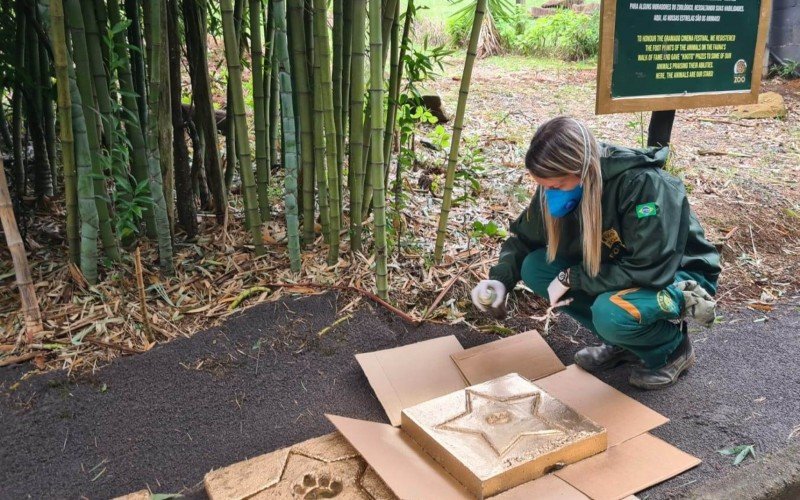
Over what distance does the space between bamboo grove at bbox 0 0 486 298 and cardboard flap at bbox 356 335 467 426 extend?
41cm

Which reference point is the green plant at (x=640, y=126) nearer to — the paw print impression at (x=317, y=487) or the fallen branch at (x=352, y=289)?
the fallen branch at (x=352, y=289)

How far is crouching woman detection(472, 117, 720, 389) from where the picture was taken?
216 centimetres

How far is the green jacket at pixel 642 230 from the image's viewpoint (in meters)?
2.16

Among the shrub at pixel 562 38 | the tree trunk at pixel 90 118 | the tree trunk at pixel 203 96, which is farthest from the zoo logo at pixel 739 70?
the shrub at pixel 562 38

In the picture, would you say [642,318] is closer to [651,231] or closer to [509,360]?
[651,231]

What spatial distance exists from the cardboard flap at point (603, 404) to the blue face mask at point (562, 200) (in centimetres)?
62

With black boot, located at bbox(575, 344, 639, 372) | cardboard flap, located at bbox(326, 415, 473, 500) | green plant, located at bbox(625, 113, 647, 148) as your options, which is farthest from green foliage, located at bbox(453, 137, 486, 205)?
cardboard flap, located at bbox(326, 415, 473, 500)

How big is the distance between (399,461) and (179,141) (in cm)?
187

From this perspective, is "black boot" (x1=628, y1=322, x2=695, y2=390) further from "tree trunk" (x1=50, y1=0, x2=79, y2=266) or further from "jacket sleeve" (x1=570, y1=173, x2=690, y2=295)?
"tree trunk" (x1=50, y1=0, x2=79, y2=266)

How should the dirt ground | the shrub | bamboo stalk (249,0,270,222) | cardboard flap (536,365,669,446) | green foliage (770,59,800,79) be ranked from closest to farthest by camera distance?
the dirt ground, cardboard flap (536,365,669,446), bamboo stalk (249,0,270,222), green foliage (770,59,800,79), the shrub

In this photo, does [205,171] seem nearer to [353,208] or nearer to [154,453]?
[353,208]

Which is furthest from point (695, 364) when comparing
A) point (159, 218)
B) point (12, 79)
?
point (12, 79)

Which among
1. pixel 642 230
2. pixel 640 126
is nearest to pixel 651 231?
pixel 642 230

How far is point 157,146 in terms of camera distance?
2646 mm
